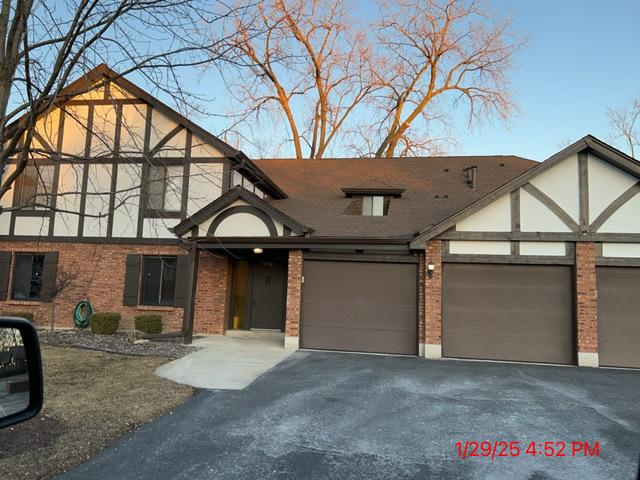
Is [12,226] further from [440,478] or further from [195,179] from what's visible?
[440,478]

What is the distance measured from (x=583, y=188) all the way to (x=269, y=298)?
9.29 metres

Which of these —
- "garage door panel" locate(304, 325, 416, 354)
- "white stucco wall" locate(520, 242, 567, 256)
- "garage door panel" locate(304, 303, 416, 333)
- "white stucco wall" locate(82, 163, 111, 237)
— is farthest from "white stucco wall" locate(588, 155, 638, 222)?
"white stucco wall" locate(82, 163, 111, 237)

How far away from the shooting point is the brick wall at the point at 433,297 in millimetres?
10320

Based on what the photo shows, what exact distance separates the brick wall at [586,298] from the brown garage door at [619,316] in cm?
26

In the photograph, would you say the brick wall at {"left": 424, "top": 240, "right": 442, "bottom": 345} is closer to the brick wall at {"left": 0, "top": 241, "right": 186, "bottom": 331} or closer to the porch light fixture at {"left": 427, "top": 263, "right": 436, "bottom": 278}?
the porch light fixture at {"left": 427, "top": 263, "right": 436, "bottom": 278}

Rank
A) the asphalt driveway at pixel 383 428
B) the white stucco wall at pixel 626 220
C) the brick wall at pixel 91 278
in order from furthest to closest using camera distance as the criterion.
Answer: the brick wall at pixel 91 278
the white stucco wall at pixel 626 220
the asphalt driveway at pixel 383 428

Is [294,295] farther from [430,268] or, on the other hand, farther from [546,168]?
[546,168]

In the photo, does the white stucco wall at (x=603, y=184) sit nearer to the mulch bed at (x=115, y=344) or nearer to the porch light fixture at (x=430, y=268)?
the porch light fixture at (x=430, y=268)

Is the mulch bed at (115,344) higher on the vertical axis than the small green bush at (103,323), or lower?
lower

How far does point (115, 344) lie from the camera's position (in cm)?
1075

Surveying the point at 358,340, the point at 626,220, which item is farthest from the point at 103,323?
the point at 626,220

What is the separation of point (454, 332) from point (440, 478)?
6636 millimetres

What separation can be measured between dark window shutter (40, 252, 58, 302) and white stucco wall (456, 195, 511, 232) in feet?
40.5

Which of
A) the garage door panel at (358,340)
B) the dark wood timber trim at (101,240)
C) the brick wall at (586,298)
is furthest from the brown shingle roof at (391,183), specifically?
the dark wood timber trim at (101,240)
